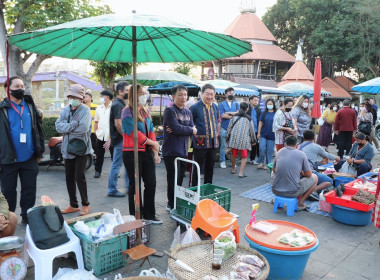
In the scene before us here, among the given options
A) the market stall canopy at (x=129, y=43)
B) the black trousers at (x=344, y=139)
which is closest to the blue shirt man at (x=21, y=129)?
the market stall canopy at (x=129, y=43)

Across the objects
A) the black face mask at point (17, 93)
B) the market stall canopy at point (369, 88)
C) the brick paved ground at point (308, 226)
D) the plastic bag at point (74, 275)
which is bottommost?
the brick paved ground at point (308, 226)

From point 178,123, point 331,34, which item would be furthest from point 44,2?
point 331,34

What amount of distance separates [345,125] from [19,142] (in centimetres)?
854

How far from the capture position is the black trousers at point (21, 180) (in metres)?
3.92

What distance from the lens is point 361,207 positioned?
4.29 meters

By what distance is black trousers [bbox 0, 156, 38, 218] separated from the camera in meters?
3.92

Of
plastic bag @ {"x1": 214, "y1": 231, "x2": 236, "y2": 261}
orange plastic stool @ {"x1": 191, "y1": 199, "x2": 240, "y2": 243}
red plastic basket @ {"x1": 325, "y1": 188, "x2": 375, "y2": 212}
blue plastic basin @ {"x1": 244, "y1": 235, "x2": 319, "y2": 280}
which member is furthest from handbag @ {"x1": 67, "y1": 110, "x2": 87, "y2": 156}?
red plastic basket @ {"x1": 325, "y1": 188, "x2": 375, "y2": 212}

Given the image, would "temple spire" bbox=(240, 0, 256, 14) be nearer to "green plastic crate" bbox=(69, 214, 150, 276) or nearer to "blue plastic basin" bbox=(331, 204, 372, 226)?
"blue plastic basin" bbox=(331, 204, 372, 226)

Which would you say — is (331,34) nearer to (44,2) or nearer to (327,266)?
(44,2)

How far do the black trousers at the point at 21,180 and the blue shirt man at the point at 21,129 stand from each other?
0.39 ft

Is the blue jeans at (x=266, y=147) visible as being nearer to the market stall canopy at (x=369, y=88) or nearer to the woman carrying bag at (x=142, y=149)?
the market stall canopy at (x=369, y=88)

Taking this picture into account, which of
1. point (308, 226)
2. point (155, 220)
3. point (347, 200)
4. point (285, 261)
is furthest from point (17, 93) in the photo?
point (347, 200)

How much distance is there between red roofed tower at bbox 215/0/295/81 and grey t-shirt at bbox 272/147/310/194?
26386mm

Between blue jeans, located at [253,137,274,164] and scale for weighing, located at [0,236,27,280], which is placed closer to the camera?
scale for weighing, located at [0,236,27,280]
